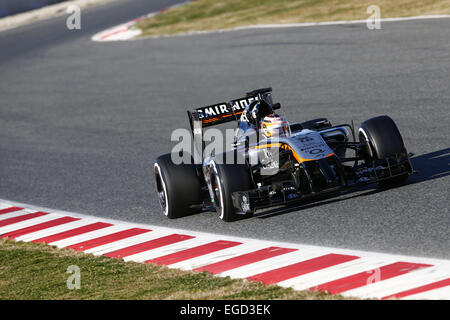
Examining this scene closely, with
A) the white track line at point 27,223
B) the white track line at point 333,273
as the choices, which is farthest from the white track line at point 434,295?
the white track line at point 27,223

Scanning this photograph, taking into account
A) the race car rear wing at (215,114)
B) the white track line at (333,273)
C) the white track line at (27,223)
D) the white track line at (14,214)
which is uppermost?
the race car rear wing at (215,114)

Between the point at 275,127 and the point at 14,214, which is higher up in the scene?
the point at 275,127

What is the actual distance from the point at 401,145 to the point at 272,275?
275 cm

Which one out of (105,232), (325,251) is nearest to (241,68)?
(105,232)

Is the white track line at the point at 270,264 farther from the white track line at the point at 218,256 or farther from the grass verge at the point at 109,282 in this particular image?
the white track line at the point at 218,256

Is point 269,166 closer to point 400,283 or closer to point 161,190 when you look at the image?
point 161,190

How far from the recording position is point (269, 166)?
862 centimetres

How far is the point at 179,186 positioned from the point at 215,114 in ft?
4.08

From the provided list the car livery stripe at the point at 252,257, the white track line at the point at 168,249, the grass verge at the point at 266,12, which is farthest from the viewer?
the grass verge at the point at 266,12

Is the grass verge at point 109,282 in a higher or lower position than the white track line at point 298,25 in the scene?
lower

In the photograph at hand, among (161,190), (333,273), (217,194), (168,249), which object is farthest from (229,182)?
(333,273)

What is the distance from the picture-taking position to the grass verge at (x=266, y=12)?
21.0 meters

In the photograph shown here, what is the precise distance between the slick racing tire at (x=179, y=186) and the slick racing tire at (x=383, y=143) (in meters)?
2.01
